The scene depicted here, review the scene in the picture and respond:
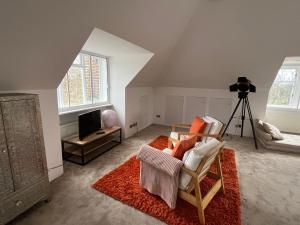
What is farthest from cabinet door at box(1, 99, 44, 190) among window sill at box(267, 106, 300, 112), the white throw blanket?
window sill at box(267, 106, 300, 112)

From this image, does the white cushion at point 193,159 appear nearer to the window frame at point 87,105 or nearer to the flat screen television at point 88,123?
the flat screen television at point 88,123

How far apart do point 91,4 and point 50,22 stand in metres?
0.42

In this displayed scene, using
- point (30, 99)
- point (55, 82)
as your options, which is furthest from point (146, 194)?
point (55, 82)

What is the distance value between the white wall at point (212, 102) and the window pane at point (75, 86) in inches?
99.8

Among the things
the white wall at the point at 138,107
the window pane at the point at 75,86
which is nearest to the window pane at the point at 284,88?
the white wall at the point at 138,107

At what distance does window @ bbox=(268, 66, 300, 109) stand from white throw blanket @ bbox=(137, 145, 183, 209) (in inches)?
184

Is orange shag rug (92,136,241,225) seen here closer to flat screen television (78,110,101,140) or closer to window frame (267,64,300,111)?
flat screen television (78,110,101,140)

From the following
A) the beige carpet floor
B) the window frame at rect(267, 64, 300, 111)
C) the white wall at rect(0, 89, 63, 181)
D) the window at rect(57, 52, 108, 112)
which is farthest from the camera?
the window frame at rect(267, 64, 300, 111)

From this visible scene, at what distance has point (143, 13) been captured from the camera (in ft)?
7.54

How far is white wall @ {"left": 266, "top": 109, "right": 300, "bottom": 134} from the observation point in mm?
4715

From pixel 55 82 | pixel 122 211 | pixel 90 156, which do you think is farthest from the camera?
pixel 90 156

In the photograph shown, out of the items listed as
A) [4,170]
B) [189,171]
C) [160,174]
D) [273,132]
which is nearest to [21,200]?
[4,170]

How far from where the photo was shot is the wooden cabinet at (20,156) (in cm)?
160

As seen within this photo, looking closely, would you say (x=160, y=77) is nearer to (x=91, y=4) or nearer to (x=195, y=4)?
(x=195, y=4)
